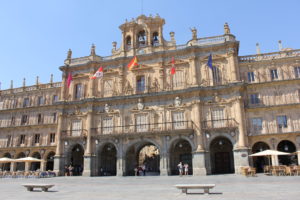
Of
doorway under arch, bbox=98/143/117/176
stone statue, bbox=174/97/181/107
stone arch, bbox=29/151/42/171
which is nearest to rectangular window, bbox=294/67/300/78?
stone statue, bbox=174/97/181/107

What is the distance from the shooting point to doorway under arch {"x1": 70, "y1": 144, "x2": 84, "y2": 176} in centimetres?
3916

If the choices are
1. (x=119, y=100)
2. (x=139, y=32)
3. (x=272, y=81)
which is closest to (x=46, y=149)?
(x=119, y=100)

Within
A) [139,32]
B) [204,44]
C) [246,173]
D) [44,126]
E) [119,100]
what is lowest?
[246,173]

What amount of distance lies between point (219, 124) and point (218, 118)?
0.80 meters

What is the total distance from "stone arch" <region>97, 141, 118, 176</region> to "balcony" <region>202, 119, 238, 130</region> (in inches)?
494

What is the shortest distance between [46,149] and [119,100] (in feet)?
49.2

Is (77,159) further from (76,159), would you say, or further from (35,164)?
(35,164)

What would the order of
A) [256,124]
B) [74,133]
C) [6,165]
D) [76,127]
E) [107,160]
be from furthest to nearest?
1. [6,165]
2. [107,160]
3. [76,127]
4. [74,133]
5. [256,124]

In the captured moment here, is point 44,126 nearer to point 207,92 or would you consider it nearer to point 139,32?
point 139,32

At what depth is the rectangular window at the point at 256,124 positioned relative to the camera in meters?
31.6

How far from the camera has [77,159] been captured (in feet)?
132

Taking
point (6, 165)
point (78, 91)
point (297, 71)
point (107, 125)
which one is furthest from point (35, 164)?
point (297, 71)

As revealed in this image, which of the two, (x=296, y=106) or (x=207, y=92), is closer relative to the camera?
(x=296, y=106)

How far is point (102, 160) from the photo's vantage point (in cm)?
3769
